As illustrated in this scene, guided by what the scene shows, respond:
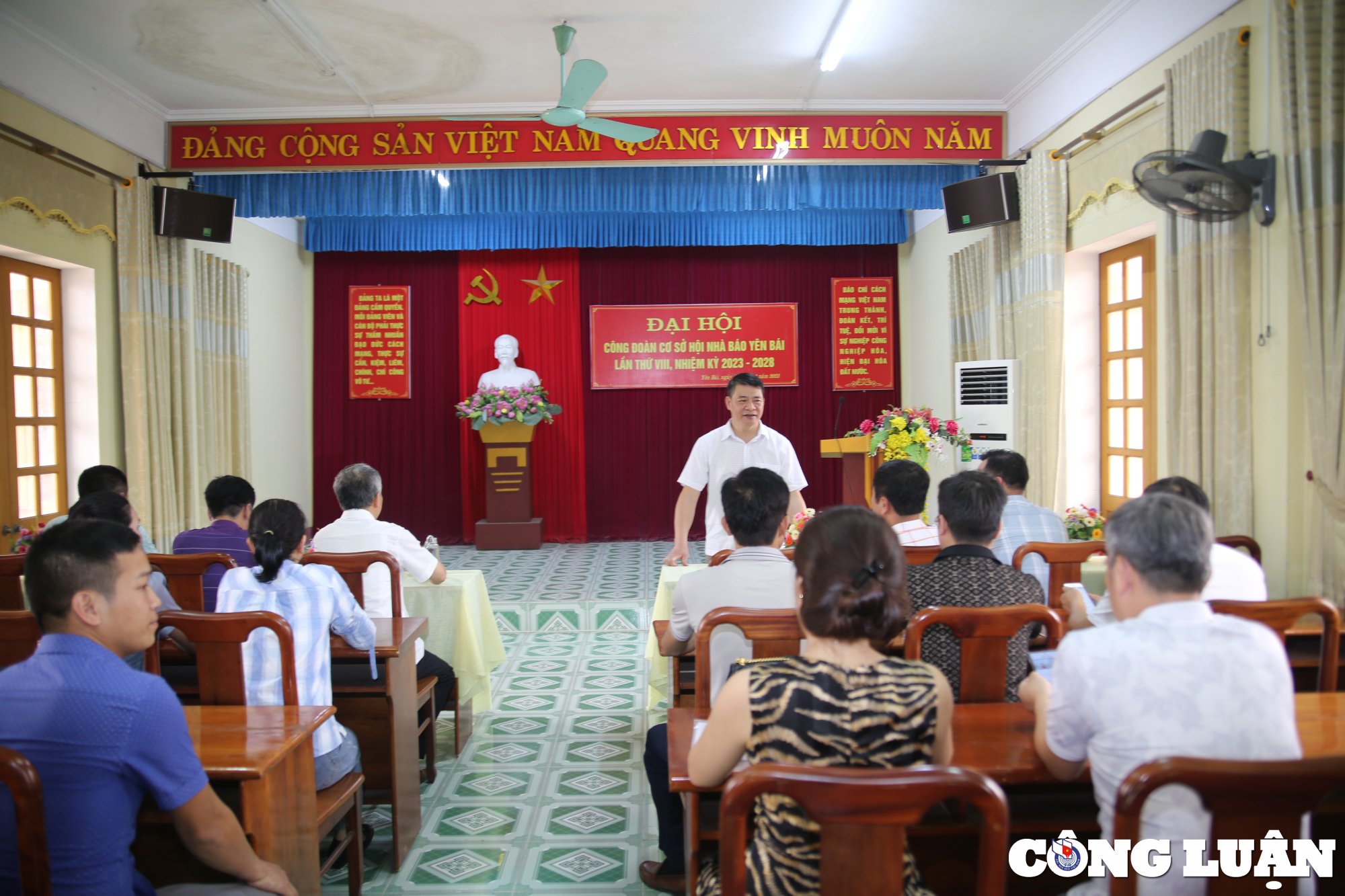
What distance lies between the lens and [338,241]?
Result: 8164mm

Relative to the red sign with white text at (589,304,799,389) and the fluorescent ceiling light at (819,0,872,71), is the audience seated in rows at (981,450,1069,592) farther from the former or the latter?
the red sign with white text at (589,304,799,389)

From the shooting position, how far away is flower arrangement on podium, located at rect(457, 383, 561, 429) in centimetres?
770

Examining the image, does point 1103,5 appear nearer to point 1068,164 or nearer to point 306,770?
point 1068,164

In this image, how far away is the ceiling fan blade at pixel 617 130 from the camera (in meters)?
4.43

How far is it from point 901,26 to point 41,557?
176 inches

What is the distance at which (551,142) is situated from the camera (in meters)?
5.38

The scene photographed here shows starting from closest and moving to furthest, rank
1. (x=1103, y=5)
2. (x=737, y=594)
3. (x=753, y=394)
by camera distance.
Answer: (x=737, y=594), (x=753, y=394), (x=1103, y=5)

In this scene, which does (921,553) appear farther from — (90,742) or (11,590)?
(11,590)

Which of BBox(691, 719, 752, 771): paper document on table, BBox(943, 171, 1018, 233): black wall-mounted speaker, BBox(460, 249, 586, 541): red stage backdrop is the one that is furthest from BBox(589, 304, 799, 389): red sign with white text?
BBox(691, 719, 752, 771): paper document on table

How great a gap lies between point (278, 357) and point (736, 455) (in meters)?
5.44

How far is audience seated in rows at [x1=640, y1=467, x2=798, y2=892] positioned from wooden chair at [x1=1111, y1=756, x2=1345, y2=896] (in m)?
0.97

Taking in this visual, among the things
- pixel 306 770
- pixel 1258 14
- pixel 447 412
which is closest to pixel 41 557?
pixel 306 770

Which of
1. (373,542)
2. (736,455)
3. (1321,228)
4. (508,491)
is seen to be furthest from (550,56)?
(508,491)

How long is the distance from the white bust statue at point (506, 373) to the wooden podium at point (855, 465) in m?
3.06
